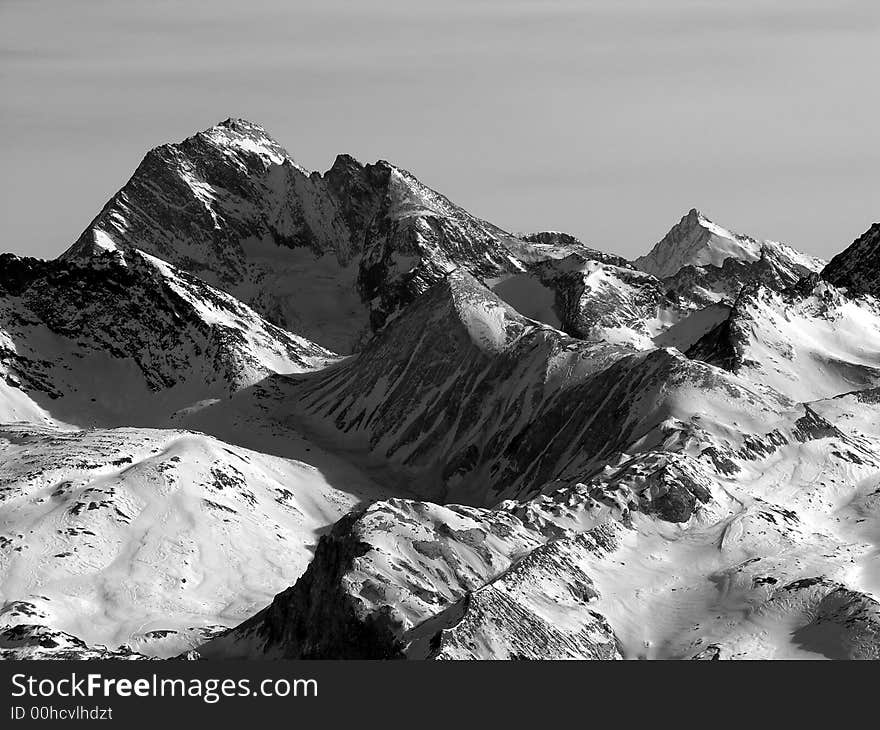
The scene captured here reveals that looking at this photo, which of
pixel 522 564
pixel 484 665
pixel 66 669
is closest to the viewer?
pixel 66 669

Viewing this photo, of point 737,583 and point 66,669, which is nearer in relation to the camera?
point 66,669

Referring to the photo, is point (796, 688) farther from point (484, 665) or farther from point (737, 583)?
point (737, 583)

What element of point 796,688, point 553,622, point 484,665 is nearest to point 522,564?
point 553,622

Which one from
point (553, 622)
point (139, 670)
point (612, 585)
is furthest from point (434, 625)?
point (139, 670)

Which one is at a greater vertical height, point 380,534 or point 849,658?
point 380,534

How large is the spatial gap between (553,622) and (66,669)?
4964cm

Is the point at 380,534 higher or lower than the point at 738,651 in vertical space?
higher

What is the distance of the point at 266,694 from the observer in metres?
135

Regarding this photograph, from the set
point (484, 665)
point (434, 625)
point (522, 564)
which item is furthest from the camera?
point (522, 564)

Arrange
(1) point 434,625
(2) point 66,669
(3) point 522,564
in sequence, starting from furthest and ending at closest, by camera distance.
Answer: (3) point 522,564 < (1) point 434,625 < (2) point 66,669

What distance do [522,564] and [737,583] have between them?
66.6 feet

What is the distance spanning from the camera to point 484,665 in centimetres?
16362

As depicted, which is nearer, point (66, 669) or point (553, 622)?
point (66, 669)

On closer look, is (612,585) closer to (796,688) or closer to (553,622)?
(553,622)
